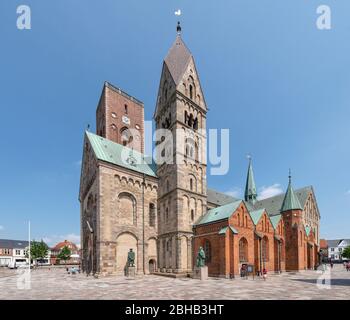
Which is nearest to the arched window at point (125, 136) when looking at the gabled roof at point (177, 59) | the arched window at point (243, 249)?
the gabled roof at point (177, 59)

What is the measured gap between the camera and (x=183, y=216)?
36000 millimetres

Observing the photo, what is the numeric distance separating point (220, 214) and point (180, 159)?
8.81 metres

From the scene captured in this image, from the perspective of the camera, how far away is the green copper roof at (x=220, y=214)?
110ft

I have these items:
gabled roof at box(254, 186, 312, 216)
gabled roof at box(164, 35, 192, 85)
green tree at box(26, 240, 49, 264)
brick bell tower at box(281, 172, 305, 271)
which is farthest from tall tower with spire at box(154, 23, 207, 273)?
green tree at box(26, 240, 49, 264)

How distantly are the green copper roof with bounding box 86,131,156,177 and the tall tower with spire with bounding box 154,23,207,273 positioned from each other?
2.25m

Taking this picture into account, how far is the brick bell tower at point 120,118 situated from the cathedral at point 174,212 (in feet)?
1.56

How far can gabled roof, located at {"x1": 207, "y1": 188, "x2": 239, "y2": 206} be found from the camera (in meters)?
49.3

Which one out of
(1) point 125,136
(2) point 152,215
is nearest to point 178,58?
(1) point 125,136

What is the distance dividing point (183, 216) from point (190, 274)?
6.92 meters

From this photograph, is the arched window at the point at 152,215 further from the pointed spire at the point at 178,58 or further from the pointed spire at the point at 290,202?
the pointed spire at the point at 290,202

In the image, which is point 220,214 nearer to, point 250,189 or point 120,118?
point 120,118

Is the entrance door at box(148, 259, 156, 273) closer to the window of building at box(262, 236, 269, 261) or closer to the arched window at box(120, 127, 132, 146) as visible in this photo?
the window of building at box(262, 236, 269, 261)

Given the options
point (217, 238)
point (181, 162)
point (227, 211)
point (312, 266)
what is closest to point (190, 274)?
point (217, 238)
